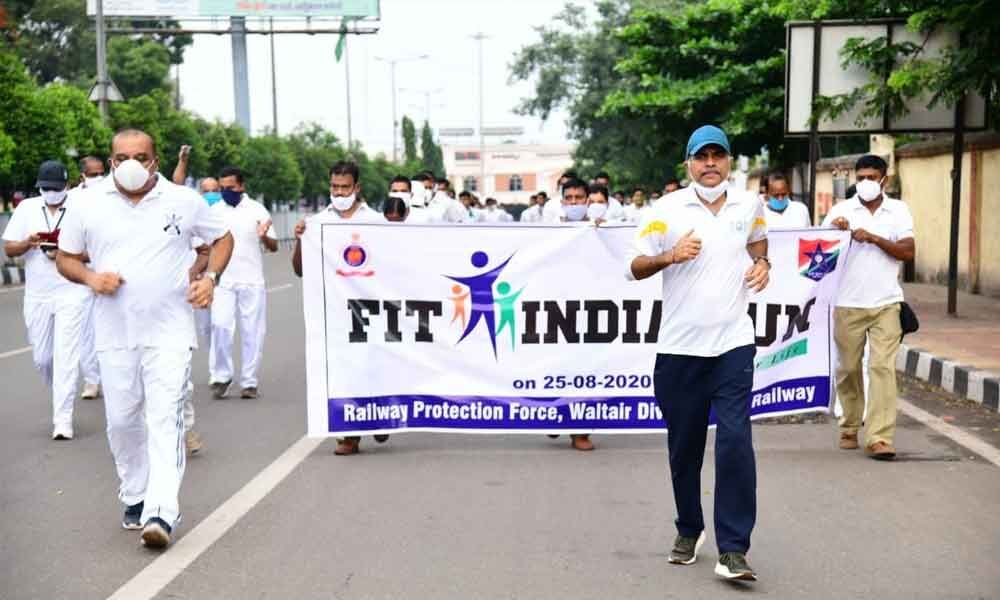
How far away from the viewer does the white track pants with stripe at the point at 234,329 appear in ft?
33.8

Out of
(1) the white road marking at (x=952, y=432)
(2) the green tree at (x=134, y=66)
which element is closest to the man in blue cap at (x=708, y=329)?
(1) the white road marking at (x=952, y=432)

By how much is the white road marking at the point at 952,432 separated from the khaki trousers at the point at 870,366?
0.58 metres

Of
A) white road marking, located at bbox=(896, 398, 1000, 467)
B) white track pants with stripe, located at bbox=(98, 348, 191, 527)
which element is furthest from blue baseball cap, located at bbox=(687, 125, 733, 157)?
white road marking, located at bbox=(896, 398, 1000, 467)

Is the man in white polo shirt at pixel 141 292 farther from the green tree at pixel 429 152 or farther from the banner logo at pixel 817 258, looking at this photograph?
the green tree at pixel 429 152

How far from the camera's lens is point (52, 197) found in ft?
29.9

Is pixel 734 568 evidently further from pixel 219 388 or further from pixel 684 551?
pixel 219 388

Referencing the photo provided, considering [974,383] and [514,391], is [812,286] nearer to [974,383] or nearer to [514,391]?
[514,391]

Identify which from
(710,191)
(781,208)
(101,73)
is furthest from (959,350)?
(101,73)

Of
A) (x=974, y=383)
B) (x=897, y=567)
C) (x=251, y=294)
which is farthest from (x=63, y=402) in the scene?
(x=974, y=383)

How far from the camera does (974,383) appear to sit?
410 inches

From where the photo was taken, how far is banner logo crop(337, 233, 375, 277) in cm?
806

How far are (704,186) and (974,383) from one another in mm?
6003

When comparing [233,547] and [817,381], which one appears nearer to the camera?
[233,547]

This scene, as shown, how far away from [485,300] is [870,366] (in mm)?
2334
